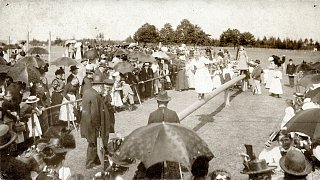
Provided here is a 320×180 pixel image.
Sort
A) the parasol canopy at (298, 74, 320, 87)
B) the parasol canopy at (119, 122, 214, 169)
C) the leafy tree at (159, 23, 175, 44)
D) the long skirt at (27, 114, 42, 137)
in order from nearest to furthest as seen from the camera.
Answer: the parasol canopy at (119, 122, 214, 169), the long skirt at (27, 114, 42, 137), the parasol canopy at (298, 74, 320, 87), the leafy tree at (159, 23, 175, 44)

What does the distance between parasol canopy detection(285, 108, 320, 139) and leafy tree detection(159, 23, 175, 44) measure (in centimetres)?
3053

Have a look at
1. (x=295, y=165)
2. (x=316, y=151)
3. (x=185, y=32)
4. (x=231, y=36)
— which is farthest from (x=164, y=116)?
(x=231, y=36)

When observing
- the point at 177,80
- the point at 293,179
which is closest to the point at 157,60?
the point at 177,80

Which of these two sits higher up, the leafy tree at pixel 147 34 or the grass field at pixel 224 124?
the leafy tree at pixel 147 34

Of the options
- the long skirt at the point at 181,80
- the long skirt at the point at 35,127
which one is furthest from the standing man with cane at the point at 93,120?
the long skirt at the point at 181,80

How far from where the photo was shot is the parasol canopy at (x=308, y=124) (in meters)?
5.61

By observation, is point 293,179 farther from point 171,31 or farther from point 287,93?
point 171,31

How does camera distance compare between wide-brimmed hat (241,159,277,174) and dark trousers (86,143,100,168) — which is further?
dark trousers (86,143,100,168)

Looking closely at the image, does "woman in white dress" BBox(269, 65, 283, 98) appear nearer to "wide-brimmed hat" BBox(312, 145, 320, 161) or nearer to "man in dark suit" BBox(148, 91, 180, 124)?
"wide-brimmed hat" BBox(312, 145, 320, 161)

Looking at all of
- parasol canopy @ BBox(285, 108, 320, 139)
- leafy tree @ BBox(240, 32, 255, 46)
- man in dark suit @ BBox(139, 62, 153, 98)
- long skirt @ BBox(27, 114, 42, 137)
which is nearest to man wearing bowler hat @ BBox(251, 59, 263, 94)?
man in dark suit @ BBox(139, 62, 153, 98)

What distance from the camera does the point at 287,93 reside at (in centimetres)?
2048

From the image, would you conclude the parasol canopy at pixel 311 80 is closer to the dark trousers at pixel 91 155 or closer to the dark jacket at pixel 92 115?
the dark jacket at pixel 92 115

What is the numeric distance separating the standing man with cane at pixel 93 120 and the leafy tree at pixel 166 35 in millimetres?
28452

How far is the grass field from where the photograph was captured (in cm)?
857
